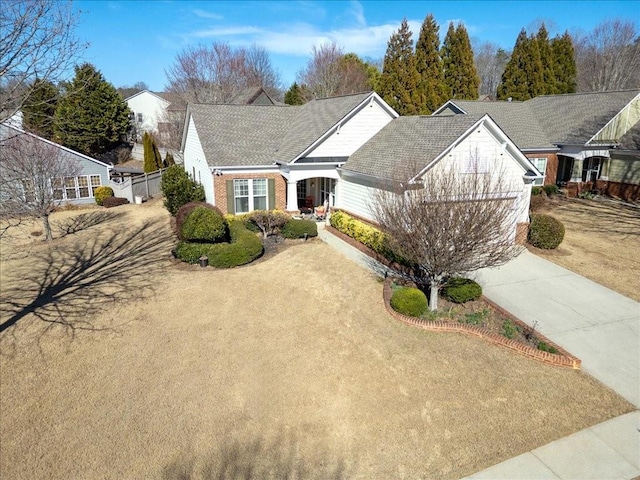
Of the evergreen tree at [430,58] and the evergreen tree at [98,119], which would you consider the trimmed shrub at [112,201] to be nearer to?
the evergreen tree at [98,119]

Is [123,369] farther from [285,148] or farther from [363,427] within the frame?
[285,148]

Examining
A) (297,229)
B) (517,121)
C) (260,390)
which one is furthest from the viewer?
(517,121)

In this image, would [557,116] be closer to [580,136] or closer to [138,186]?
[580,136]

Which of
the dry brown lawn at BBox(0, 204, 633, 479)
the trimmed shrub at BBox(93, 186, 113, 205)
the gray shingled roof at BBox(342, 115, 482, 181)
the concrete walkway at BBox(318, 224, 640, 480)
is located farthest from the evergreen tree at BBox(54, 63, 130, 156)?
the concrete walkway at BBox(318, 224, 640, 480)

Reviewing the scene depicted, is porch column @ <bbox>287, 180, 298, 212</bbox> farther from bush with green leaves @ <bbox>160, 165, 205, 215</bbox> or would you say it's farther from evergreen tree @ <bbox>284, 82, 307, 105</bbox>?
evergreen tree @ <bbox>284, 82, 307, 105</bbox>

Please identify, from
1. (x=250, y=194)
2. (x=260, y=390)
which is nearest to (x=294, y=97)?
(x=250, y=194)

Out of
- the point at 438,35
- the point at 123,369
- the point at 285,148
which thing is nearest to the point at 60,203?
the point at 285,148
